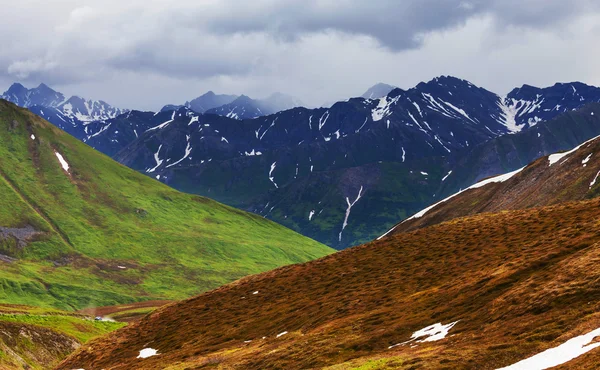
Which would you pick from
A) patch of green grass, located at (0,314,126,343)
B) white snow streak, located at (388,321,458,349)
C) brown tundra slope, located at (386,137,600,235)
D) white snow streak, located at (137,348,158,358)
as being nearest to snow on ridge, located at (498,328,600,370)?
white snow streak, located at (388,321,458,349)

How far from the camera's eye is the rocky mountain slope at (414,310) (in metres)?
39.2

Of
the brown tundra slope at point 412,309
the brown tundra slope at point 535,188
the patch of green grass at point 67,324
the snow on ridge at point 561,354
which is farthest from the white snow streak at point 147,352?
the brown tundra slope at point 535,188

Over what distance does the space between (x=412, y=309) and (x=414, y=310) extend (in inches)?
22.4

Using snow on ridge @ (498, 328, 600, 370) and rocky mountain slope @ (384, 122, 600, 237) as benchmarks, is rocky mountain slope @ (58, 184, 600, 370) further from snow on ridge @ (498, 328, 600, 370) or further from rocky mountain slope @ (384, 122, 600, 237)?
rocky mountain slope @ (384, 122, 600, 237)

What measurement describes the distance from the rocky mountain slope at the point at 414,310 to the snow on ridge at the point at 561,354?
0.32 feet

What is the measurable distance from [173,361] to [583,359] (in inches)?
1827

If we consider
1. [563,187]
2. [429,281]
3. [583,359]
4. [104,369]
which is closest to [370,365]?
[583,359]

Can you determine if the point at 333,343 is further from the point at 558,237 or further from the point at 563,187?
the point at 563,187

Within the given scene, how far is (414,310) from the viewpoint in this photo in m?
56.4

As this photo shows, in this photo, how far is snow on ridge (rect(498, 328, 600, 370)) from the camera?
3269cm

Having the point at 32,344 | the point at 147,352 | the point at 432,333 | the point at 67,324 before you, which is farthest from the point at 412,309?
the point at 67,324

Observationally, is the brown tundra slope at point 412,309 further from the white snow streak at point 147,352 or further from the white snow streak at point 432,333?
the white snow streak at point 147,352

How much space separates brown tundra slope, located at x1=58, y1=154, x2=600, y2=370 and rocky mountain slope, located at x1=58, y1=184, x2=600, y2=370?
0.16 m

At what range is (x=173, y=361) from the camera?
68.0 meters
